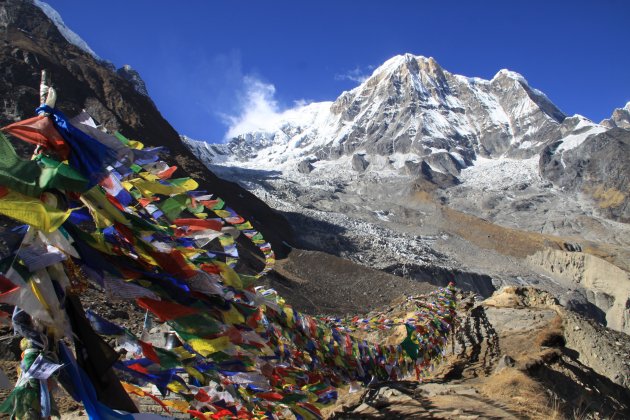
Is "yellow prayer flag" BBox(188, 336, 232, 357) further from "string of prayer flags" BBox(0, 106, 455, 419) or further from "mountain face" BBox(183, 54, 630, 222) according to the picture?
"mountain face" BBox(183, 54, 630, 222)

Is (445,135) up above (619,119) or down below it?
below

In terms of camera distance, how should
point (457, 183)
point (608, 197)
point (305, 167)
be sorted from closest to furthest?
point (608, 197) < point (457, 183) < point (305, 167)

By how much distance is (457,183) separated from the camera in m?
118

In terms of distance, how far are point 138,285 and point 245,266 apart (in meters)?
26.7

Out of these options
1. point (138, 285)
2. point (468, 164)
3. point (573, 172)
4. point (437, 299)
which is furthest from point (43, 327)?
point (468, 164)

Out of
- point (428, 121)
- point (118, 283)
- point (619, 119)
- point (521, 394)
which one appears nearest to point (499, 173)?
point (428, 121)

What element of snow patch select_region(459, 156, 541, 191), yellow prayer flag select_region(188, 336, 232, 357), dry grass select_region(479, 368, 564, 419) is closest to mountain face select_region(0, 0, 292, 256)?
dry grass select_region(479, 368, 564, 419)

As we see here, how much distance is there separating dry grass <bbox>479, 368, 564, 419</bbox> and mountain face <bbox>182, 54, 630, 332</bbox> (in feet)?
135

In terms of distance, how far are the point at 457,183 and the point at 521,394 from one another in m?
117

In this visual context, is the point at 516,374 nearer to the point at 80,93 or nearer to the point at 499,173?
the point at 80,93

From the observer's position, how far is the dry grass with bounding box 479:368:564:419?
5.18 m

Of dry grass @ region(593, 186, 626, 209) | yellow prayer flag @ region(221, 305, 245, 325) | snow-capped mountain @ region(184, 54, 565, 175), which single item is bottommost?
yellow prayer flag @ region(221, 305, 245, 325)

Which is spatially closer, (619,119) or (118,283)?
(118,283)

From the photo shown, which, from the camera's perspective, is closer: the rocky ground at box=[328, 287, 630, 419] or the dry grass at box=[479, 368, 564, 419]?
the dry grass at box=[479, 368, 564, 419]
